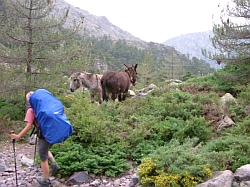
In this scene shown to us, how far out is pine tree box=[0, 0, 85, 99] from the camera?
9875 mm

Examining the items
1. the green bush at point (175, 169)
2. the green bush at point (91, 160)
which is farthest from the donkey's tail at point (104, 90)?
the green bush at point (175, 169)

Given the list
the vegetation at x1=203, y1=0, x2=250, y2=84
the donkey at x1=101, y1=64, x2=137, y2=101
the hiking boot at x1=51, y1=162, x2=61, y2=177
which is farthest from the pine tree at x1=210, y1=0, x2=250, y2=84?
the hiking boot at x1=51, y1=162, x2=61, y2=177

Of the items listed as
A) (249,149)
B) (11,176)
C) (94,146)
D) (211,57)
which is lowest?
(11,176)

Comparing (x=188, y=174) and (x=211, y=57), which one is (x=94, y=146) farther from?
(x=211, y=57)

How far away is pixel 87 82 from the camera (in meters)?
11.9

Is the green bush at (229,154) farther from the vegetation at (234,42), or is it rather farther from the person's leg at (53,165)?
the vegetation at (234,42)

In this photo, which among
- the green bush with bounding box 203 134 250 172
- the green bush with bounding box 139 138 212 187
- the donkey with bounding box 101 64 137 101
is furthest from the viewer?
the donkey with bounding box 101 64 137 101

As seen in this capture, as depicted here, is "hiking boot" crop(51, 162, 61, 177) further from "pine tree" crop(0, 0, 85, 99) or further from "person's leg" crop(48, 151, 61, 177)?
"pine tree" crop(0, 0, 85, 99)

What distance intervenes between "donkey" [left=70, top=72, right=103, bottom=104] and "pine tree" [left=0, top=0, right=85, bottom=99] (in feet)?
2.91

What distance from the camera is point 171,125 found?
7.35 m

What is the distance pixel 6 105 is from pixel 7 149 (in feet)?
9.00

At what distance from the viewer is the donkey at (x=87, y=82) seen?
1138cm

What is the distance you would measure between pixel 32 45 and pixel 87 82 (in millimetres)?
2764

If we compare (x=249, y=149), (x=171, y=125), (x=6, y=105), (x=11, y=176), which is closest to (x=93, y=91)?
(x=6, y=105)
